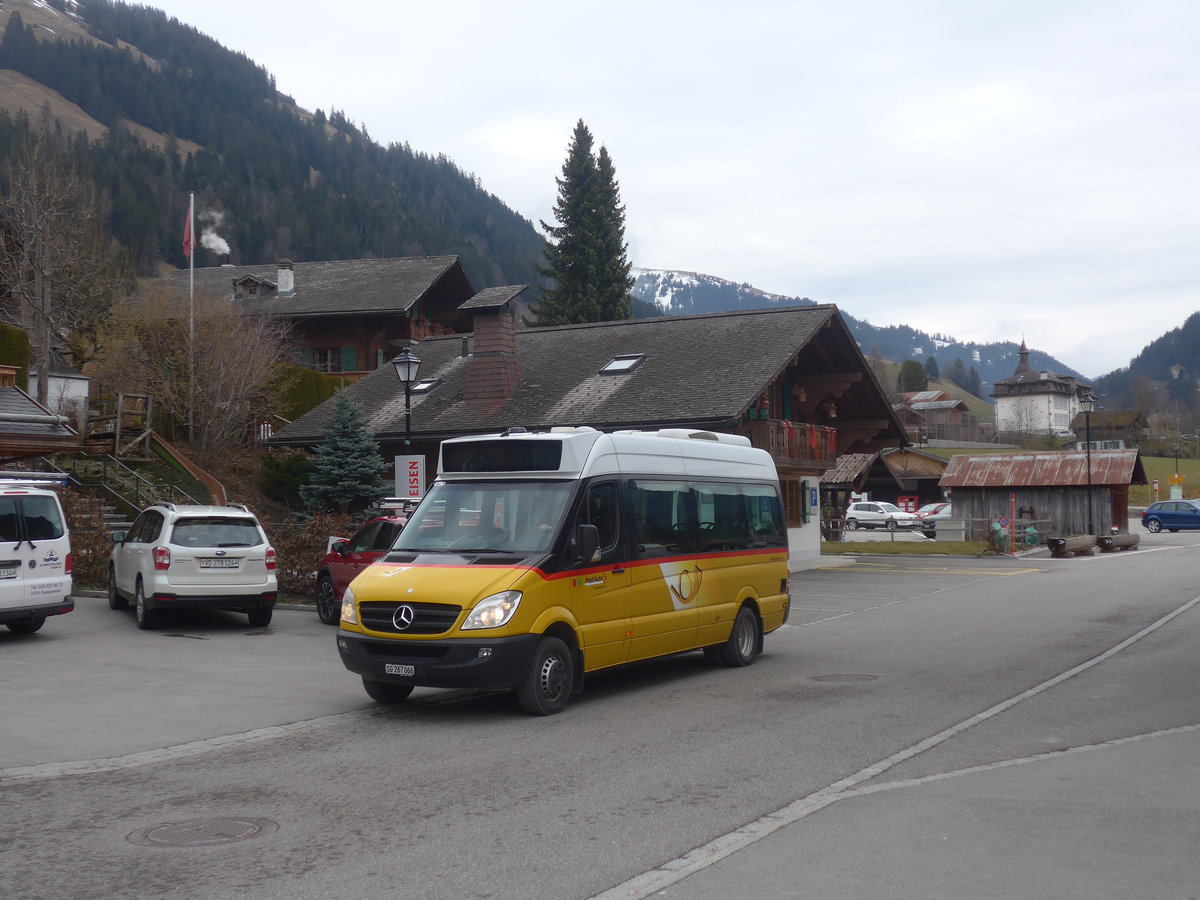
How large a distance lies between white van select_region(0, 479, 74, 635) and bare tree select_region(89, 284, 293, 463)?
1925cm

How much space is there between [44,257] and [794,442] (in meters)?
21.7

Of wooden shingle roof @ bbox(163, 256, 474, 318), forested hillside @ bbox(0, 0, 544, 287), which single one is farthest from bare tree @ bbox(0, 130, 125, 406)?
forested hillside @ bbox(0, 0, 544, 287)

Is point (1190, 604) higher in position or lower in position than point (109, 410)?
lower

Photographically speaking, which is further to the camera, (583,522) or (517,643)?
(583,522)

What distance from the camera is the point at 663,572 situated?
12.1 m

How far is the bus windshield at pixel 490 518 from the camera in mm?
10777

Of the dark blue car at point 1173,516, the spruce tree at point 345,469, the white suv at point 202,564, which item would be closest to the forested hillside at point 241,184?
the spruce tree at point 345,469

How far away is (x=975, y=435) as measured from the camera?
145125 millimetres

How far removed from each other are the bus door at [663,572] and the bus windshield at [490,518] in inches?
46.1

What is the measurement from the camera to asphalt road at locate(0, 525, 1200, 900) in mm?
5684

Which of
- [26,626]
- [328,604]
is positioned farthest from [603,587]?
[26,626]

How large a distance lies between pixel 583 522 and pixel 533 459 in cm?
80

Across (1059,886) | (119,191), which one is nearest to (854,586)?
(1059,886)

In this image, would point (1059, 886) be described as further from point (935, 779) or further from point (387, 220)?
point (387, 220)
